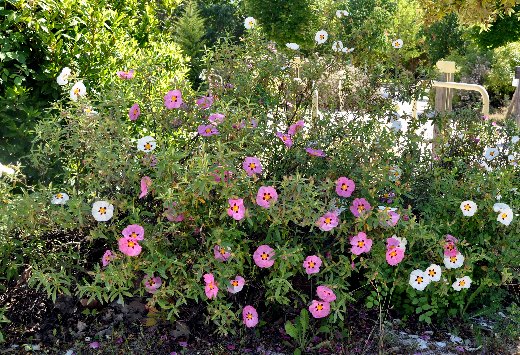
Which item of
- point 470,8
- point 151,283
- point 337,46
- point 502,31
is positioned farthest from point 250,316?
point 502,31

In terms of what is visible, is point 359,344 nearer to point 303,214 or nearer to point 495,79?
point 303,214

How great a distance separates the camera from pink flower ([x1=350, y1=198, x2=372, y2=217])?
107 inches

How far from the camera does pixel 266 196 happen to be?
2.57 meters

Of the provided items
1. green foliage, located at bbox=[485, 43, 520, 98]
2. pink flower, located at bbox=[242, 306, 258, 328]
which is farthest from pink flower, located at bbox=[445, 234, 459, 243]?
green foliage, located at bbox=[485, 43, 520, 98]

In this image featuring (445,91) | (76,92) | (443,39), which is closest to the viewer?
(76,92)

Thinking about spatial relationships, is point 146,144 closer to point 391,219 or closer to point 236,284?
point 236,284

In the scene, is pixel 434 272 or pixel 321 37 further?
pixel 321 37

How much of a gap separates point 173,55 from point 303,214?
2.84 meters

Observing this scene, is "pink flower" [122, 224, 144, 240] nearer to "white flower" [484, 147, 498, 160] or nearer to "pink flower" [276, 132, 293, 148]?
"pink flower" [276, 132, 293, 148]

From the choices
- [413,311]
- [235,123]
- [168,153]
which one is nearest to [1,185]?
[168,153]

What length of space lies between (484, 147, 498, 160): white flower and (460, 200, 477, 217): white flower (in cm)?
71

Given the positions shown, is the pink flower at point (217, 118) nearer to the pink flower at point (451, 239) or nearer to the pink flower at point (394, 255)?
the pink flower at point (394, 255)

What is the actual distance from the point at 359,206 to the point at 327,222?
234 millimetres

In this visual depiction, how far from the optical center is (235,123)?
287cm
